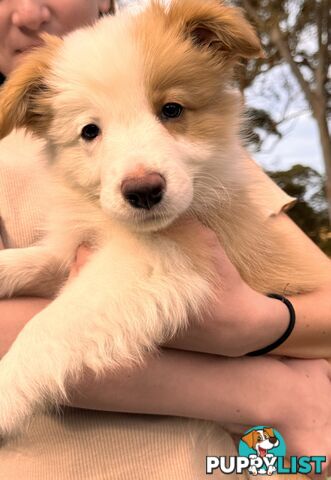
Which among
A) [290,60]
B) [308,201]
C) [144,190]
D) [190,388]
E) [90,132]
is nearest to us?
[144,190]

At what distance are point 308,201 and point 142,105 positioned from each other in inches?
372

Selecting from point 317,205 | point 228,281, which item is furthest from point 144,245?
point 317,205

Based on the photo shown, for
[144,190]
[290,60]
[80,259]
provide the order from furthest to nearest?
1. [290,60]
2. [80,259]
3. [144,190]

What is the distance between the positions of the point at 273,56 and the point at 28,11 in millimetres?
8006

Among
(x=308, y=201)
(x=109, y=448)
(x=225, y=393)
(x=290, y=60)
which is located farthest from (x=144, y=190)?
(x=308, y=201)

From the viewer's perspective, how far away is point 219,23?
1904 mm

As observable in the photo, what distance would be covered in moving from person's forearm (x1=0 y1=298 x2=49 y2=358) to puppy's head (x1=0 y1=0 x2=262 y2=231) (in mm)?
431

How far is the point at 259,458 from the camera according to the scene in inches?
70.4

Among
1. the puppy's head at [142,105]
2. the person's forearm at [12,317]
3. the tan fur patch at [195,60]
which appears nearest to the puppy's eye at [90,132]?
the puppy's head at [142,105]

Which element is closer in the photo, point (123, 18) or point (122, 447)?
point (122, 447)

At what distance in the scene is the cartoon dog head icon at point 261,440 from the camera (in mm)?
1771

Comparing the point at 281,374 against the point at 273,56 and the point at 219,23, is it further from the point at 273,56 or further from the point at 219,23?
the point at 273,56

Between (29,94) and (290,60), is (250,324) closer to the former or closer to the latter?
(29,94)

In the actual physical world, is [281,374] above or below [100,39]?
below
